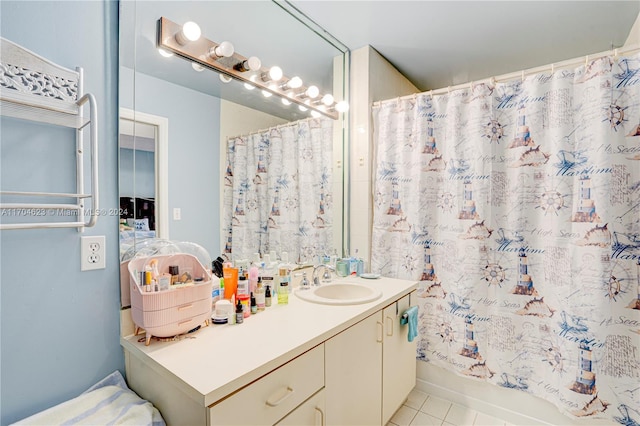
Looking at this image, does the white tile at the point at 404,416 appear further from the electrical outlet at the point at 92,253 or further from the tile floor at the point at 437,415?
the electrical outlet at the point at 92,253

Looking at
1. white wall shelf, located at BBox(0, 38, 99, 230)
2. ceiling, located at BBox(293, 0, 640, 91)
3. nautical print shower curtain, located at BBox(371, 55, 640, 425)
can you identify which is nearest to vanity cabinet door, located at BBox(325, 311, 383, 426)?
nautical print shower curtain, located at BBox(371, 55, 640, 425)

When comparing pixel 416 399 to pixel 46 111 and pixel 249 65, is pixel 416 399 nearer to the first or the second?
pixel 249 65

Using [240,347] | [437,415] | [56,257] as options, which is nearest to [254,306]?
[240,347]

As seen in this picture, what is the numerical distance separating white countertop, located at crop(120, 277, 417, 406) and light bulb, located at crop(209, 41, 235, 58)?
115cm

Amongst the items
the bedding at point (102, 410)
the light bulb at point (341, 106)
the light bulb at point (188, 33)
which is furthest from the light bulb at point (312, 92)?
the bedding at point (102, 410)

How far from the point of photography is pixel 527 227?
1718mm

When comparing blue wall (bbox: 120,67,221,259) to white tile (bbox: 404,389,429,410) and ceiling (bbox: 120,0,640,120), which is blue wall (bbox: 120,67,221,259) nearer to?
ceiling (bbox: 120,0,640,120)

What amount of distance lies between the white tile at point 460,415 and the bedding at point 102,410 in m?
1.63

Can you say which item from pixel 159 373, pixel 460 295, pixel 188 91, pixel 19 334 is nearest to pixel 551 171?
pixel 460 295

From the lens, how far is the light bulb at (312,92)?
196 centimetres

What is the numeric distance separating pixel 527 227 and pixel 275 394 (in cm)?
154

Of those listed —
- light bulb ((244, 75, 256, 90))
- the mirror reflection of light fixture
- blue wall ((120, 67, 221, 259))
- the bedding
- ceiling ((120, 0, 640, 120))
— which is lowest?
the bedding

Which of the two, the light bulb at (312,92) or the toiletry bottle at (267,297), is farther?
the light bulb at (312,92)

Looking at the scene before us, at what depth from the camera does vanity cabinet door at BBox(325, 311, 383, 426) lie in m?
1.22
